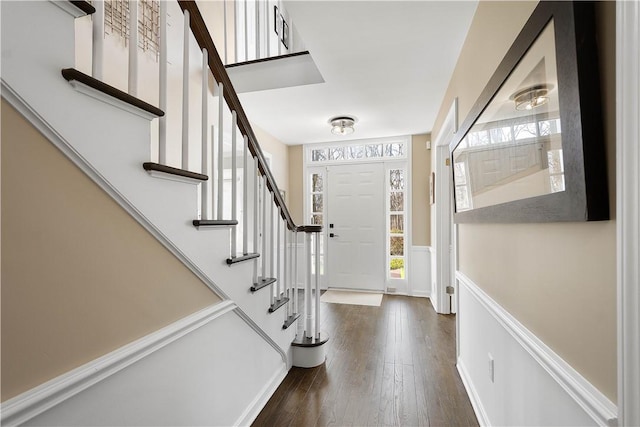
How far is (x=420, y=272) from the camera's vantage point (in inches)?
168

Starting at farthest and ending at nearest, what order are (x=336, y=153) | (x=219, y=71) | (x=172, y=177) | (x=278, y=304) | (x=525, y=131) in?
(x=336, y=153) < (x=278, y=304) < (x=219, y=71) < (x=172, y=177) < (x=525, y=131)

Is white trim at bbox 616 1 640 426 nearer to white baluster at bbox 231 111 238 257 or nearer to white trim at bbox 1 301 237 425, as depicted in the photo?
white trim at bbox 1 301 237 425

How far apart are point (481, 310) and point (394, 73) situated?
1854 millimetres

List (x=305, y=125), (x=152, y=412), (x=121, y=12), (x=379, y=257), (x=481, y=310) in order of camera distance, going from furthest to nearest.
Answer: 1. (x=379, y=257)
2. (x=305, y=125)
3. (x=121, y=12)
4. (x=481, y=310)
5. (x=152, y=412)

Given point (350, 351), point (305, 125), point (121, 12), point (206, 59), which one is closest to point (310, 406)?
point (350, 351)

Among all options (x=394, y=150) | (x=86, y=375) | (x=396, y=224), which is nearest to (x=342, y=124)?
(x=394, y=150)

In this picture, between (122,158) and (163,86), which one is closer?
(122,158)

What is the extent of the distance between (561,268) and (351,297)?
3.53m

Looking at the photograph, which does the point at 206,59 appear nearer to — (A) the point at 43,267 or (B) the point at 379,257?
(A) the point at 43,267

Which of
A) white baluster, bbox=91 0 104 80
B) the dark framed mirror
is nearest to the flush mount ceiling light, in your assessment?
the dark framed mirror

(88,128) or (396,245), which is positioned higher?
(88,128)

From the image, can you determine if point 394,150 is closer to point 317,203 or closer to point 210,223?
point 317,203

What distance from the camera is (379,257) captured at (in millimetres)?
4488

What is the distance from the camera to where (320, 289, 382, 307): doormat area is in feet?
13.0
